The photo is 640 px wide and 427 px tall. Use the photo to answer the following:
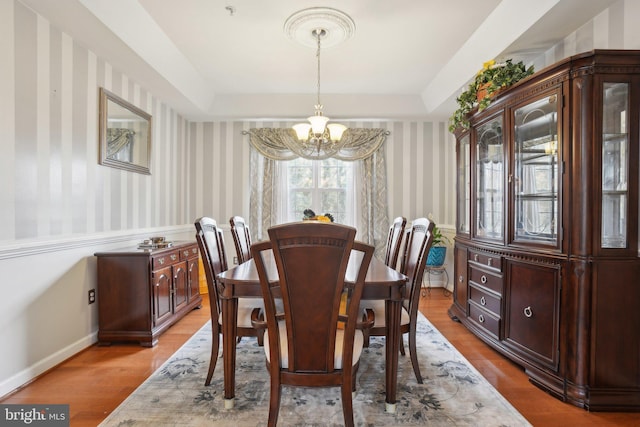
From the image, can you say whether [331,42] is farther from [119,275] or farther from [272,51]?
[119,275]

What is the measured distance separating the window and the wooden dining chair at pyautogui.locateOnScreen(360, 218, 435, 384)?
2.63 meters

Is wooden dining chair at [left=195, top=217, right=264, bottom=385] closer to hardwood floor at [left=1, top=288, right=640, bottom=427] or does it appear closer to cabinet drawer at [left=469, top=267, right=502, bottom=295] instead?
hardwood floor at [left=1, top=288, right=640, bottom=427]

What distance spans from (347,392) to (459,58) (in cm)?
329

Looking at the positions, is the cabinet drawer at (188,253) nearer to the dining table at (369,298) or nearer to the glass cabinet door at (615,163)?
the dining table at (369,298)

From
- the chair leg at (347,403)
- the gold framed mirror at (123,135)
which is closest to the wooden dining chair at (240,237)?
the gold framed mirror at (123,135)

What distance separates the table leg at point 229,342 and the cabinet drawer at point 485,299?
1.94 metres

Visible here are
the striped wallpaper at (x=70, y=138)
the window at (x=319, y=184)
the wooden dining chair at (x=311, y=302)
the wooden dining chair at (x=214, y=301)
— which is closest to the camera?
the wooden dining chair at (x=311, y=302)

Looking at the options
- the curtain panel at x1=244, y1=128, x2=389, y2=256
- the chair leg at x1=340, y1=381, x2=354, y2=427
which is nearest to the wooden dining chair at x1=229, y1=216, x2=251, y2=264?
the chair leg at x1=340, y1=381, x2=354, y2=427

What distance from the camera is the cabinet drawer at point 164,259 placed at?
2.71m

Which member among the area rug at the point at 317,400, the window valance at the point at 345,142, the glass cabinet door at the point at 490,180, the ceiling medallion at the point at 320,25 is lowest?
the area rug at the point at 317,400

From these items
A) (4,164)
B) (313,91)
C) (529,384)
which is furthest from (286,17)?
(529,384)

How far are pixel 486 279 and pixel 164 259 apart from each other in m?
2.75

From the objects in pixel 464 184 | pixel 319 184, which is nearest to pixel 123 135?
pixel 319 184

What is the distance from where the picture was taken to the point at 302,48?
3.17m
